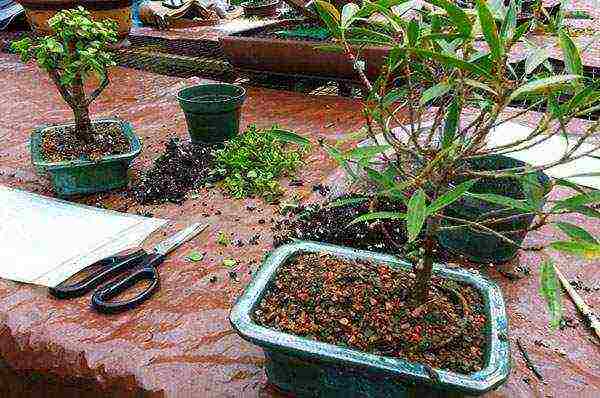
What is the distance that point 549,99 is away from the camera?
82 centimetres

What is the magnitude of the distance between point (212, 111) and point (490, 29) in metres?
1.91

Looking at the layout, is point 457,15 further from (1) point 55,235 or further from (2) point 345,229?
(1) point 55,235

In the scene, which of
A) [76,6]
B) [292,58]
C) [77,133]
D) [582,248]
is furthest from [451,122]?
[76,6]

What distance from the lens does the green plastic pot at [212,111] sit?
96.3 inches

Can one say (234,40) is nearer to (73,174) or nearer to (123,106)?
(123,106)

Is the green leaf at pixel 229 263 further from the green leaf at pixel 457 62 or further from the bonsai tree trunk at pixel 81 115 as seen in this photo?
the green leaf at pixel 457 62

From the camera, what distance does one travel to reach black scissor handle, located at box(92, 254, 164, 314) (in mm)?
1515

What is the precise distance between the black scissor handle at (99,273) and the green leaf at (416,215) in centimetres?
114

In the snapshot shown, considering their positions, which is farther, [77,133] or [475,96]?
[77,133]

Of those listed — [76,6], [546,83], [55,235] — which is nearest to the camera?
[546,83]

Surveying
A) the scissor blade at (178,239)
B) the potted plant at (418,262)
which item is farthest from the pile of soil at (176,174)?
the potted plant at (418,262)

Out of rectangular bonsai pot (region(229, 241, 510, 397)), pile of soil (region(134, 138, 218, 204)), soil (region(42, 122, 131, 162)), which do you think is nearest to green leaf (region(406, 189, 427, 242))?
rectangular bonsai pot (region(229, 241, 510, 397))

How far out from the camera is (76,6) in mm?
4020

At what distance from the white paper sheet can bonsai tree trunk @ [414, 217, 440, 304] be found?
1148 mm
